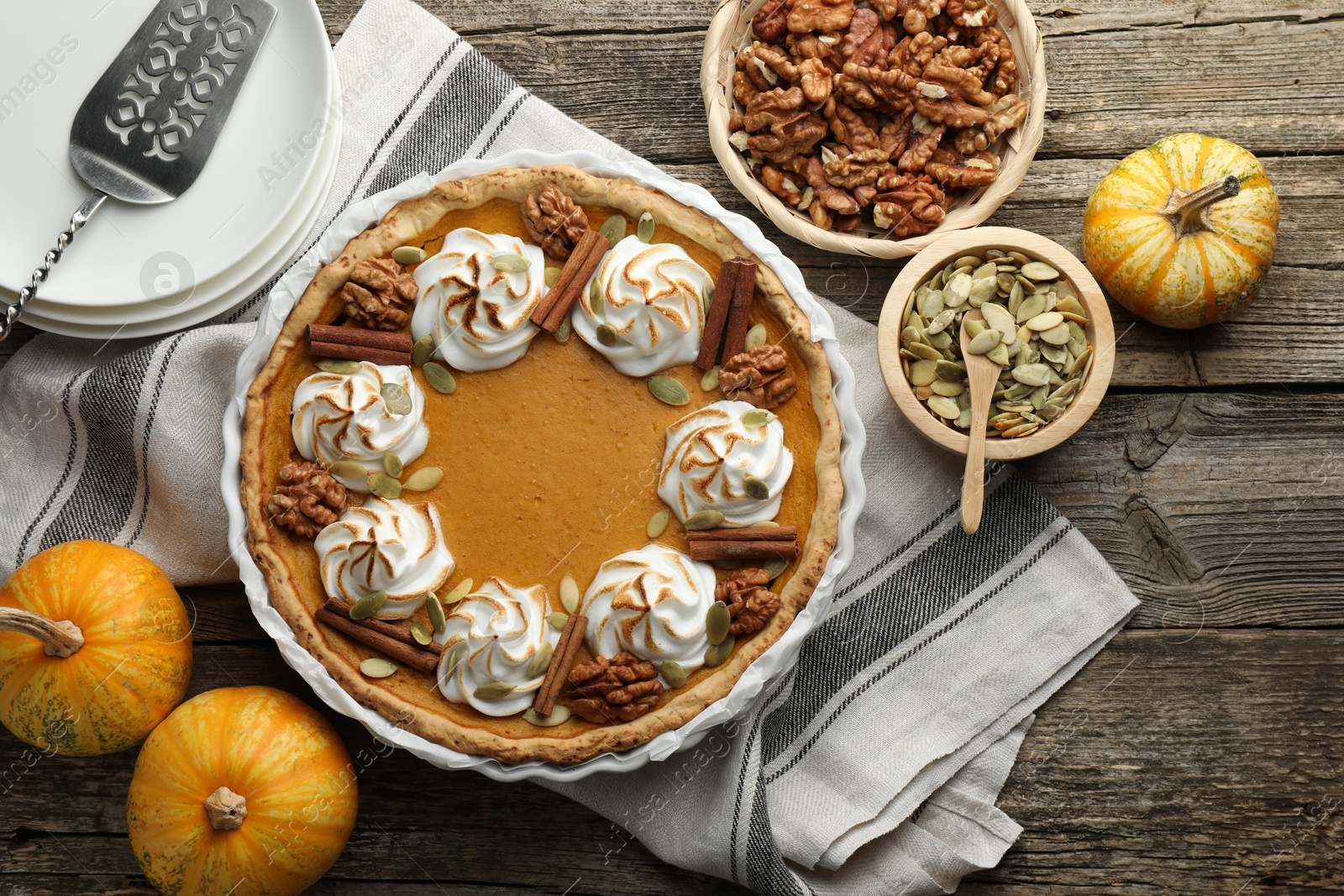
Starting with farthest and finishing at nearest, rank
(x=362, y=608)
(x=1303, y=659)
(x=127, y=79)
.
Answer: (x=1303, y=659), (x=127, y=79), (x=362, y=608)

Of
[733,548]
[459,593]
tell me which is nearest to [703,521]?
[733,548]

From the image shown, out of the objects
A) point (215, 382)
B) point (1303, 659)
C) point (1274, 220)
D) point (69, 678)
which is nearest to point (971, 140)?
point (1274, 220)

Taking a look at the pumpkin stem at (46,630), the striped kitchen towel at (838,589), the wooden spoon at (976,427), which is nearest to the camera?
the pumpkin stem at (46,630)

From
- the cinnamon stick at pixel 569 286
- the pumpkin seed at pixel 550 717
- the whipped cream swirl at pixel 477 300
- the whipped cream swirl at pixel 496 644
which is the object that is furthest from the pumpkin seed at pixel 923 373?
the pumpkin seed at pixel 550 717

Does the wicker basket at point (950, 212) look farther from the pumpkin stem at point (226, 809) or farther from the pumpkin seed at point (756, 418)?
the pumpkin stem at point (226, 809)

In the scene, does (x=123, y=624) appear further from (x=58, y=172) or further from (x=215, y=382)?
(x=58, y=172)

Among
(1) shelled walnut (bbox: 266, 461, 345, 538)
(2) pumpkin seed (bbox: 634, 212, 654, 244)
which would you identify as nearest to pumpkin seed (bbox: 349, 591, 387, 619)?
(1) shelled walnut (bbox: 266, 461, 345, 538)

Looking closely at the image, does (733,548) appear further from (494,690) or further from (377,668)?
(377,668)
